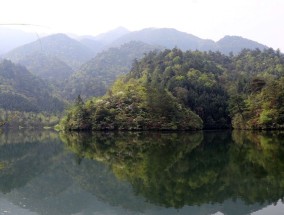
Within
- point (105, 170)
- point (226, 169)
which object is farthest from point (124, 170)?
point (226, 169)

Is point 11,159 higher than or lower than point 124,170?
lower

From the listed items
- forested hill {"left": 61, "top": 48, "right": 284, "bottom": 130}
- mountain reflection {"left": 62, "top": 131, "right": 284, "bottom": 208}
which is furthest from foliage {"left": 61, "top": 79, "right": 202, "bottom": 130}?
mountain reflection {"left": 62, "top": 131, "right": 284, "bottom": 208}

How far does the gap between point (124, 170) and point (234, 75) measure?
328 ft

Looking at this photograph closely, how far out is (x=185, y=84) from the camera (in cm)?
9925

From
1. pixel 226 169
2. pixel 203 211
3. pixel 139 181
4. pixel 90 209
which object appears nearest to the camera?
pixel 203 211

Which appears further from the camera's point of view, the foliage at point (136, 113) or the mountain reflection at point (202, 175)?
the foliage at point (136, 113)

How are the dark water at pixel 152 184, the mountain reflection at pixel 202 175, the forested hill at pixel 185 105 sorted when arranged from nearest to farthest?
the dark water at pixel 152 184
the mountain reflection at pixel 202 175
the forested hill at pixel 185 105

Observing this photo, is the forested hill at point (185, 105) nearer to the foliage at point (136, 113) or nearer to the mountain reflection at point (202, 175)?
the foliage at point (136, 113)

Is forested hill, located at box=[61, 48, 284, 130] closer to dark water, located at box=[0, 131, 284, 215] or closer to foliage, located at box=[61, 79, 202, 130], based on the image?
foliage, located at box=[61, 79, 202, 130]

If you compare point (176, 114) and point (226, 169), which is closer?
point (226, 169)

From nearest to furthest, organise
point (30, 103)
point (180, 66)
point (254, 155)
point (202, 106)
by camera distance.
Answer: point (254, 155) < point (202, 106) < point (180, 66) < point (30, 103)

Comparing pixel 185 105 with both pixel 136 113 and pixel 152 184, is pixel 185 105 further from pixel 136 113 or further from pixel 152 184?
pixel 152 184

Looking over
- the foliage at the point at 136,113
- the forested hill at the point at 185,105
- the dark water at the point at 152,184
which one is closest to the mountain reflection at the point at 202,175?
the dark water at the point at 152,184

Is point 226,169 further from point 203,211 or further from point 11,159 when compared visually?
point 11,159
